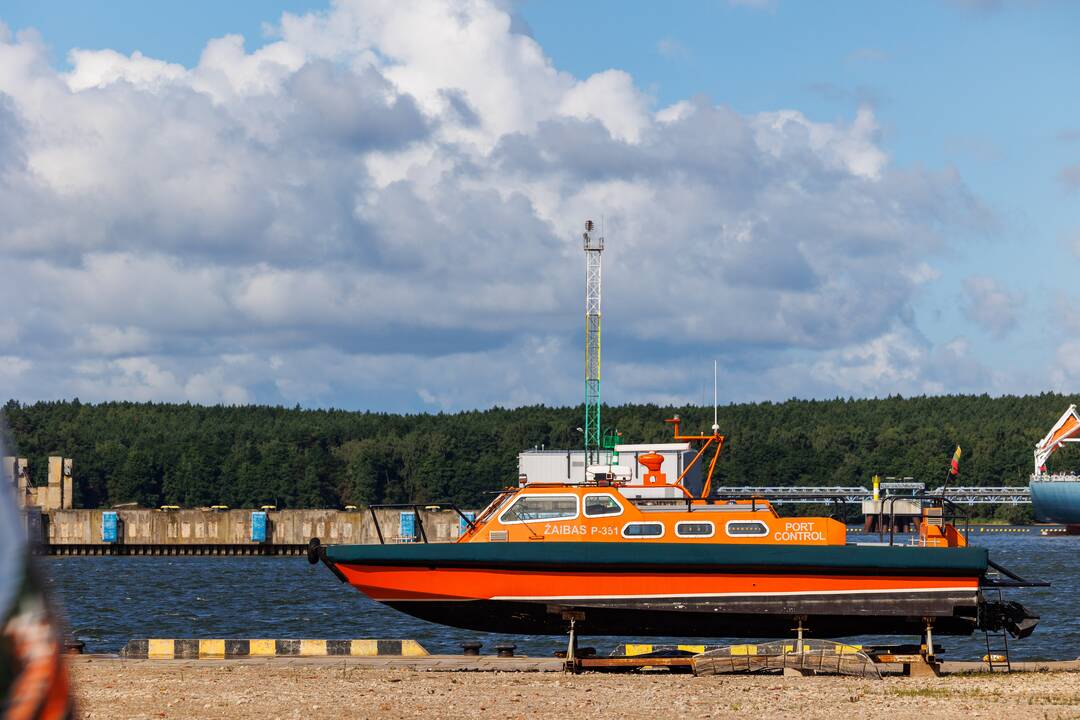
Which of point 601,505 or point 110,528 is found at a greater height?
point 601,505

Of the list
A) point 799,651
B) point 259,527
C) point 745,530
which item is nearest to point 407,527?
A: point 259,527

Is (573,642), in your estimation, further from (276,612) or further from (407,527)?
(407,527)

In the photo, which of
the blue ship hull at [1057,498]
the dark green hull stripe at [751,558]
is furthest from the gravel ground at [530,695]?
the blue ship hull at [1057,498]

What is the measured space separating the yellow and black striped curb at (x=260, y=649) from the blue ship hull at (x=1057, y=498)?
399 ft

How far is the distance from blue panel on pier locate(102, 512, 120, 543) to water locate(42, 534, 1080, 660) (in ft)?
89.3

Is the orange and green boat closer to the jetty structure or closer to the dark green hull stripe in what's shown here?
the dark green hull stripe

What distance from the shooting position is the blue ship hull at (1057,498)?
135000 millimetres

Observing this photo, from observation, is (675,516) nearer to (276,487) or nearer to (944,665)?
(944,665)

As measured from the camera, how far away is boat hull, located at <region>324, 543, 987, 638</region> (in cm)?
2334

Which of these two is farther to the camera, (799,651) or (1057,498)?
(1057,498)

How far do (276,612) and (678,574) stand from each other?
2492 cm

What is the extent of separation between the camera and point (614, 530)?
2378 cm

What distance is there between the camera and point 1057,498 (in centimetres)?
13638

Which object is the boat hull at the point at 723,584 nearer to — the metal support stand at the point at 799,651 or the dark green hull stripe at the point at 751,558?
the dark green hull stripe at the point at 751,558
